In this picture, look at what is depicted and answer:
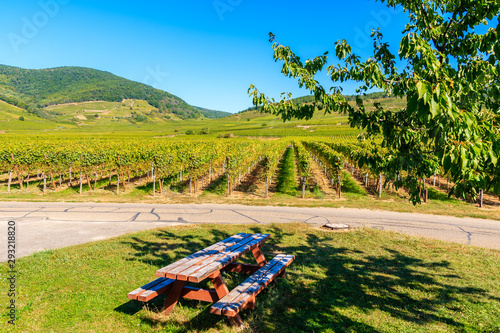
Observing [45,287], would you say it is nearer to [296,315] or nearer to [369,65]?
[296,315]

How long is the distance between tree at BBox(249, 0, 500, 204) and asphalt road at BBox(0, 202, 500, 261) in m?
8.05

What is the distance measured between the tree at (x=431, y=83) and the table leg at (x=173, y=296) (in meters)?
3.36

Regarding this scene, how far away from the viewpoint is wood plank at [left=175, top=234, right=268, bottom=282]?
4.39 meters

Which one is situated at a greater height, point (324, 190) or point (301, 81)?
point (301, 81)

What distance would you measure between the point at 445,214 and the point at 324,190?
8756 millimetres

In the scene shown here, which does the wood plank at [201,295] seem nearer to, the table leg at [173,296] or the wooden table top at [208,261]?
the table leg at [173,296]

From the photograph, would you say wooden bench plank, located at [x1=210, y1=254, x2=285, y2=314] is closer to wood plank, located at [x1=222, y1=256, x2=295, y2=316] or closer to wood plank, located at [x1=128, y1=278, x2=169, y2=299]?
wood plank, located at [x1=222, y1=256, x2=295, y2=316]

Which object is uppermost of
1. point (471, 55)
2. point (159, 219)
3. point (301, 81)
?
point (471, 55)

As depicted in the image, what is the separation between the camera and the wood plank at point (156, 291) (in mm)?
4410

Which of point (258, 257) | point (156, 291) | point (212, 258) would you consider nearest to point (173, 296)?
point (156, 291)

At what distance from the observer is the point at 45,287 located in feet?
19.1

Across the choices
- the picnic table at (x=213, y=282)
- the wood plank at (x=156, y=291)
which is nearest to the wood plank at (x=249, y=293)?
the picnic table at (x=213, y=282)

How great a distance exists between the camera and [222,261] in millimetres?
5031

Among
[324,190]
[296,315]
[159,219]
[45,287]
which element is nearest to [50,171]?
[159,219]
